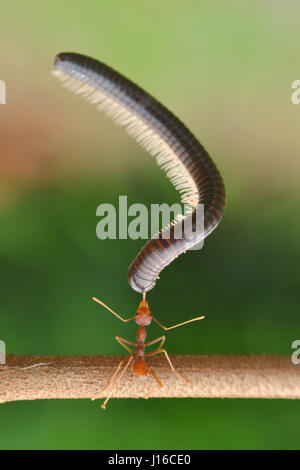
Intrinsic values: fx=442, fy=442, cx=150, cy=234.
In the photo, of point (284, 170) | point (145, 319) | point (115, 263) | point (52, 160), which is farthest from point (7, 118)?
point (284, 170)

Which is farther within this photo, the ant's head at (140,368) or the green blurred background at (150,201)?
the green blurred background at (150,201)

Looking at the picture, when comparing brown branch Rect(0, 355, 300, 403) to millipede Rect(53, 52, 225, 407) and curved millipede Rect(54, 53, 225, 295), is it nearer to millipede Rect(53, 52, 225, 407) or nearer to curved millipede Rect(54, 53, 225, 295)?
millipede Rect(53, 52, 225, 407)

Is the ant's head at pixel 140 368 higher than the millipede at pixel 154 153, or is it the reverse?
the millipede at pixel 154 153

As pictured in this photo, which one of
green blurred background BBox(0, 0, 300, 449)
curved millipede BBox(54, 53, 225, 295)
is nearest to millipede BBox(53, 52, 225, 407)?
curved millipede BBox(54, 53, 225, 295)

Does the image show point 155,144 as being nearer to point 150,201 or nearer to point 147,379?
point 150,201

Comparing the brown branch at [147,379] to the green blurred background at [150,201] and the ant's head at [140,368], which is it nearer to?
the ant's head at [140,368]

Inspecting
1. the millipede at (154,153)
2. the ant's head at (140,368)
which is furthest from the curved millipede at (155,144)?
the ant's head at (140,368)

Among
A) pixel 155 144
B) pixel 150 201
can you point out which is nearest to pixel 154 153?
pixel 155 144
